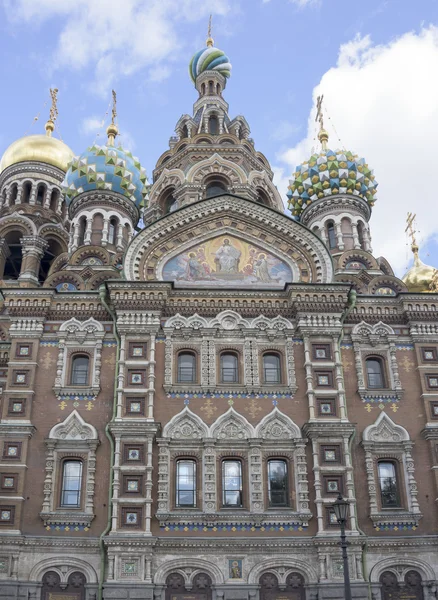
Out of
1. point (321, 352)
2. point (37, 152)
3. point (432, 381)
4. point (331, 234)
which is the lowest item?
point (432, 381)

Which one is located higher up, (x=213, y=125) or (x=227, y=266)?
(x=213, y=125)

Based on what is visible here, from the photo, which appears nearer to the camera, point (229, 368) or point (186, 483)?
point (186, 483)

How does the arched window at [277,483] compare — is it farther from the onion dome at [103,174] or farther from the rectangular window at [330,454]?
the onion dome at [103,174]

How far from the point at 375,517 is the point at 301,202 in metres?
11.9

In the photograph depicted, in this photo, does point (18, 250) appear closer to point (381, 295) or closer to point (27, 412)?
point (27, 412)

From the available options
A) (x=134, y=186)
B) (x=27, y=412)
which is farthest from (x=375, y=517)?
(x=134, y=186)

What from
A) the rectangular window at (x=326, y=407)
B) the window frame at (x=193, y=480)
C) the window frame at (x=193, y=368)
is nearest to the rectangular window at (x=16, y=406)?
the window frame at (x=193, y=368)

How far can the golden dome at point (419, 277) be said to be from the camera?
21.0 metres

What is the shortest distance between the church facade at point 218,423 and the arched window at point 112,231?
4.21 m

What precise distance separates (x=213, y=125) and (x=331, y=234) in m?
5.85

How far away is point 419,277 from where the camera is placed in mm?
21406

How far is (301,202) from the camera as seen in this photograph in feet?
74.7

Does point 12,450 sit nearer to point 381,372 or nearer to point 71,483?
point 71,483

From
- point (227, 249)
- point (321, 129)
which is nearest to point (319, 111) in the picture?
point (321, 129)
